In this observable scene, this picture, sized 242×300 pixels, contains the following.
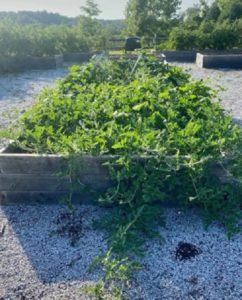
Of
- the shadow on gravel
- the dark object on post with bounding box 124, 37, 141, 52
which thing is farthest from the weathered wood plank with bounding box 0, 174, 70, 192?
the dark object on post with bounding box 124, 37, 141, 52

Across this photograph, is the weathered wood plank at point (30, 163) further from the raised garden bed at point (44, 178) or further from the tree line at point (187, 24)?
the tree line at point (187, 24)

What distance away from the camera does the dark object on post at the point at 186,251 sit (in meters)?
2.18

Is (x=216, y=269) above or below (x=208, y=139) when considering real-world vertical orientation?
below

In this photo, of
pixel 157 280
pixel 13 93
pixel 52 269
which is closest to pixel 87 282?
pixel 52 269

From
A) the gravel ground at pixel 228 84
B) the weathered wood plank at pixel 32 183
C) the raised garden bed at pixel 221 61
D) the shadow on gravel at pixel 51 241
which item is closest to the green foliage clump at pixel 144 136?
the weathered wood plank at pixel 32 183

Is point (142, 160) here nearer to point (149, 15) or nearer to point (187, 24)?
point (187, 24)

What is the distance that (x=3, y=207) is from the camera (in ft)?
9.02

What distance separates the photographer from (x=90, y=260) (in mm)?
2162

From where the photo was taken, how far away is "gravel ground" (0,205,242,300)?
192 centimetres

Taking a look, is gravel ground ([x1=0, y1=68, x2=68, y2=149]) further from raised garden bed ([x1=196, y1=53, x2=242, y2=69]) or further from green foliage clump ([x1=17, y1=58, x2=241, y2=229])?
raised garden bed ([x1=196, y1=53, x2=242, y2=69])

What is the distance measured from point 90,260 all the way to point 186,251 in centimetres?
66

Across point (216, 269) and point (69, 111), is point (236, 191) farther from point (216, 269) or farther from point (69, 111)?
point (69, 111)

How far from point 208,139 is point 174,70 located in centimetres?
266

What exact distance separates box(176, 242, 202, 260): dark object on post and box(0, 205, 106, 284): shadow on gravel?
527 millimetres
